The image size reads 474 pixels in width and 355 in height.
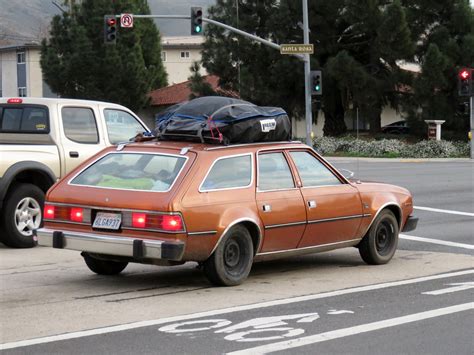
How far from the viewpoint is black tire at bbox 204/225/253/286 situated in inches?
343

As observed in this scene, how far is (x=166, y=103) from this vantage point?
2601 inches

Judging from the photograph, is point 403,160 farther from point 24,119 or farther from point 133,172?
point 133,172

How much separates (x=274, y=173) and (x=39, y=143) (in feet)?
14.1

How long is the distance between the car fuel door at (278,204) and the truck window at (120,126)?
395 centimetres

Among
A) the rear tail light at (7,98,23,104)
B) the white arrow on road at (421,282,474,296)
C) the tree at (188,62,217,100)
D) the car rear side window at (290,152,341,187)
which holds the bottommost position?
the white arrow on road at (421,282,474,296)

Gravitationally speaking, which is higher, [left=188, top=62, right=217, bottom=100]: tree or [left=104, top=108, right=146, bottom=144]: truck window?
[left=188, top=62, right=217, bottom=100]: tree

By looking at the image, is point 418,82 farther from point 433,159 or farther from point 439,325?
point 439,325

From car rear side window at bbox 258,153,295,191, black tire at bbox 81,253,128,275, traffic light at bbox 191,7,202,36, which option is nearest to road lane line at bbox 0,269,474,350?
car rear side window at bbox 258,153,295,191

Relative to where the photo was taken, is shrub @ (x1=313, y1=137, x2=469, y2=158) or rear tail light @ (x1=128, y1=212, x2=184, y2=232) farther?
shrub @ (x1=313, y1=137, x2=469, y2=158)

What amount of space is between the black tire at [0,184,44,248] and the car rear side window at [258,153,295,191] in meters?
3.91

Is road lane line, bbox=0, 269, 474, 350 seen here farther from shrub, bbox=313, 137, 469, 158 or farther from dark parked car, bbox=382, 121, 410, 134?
dark parked car, bbox=382, 121, 410, 134

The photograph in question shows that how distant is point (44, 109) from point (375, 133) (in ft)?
126

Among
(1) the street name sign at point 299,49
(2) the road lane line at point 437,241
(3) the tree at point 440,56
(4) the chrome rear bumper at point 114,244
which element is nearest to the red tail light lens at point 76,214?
(4) the chrome rear bumper at point 114,244

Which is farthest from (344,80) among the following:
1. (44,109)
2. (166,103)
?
(44,109)
